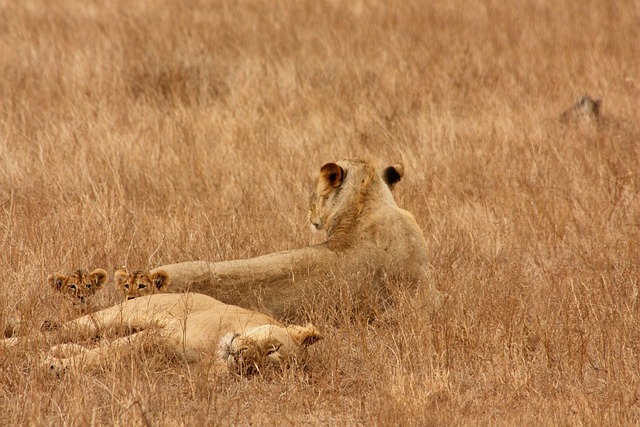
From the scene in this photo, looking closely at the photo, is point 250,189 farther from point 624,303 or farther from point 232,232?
point 624,303

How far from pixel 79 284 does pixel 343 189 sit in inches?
67.6

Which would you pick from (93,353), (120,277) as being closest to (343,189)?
(120,277)

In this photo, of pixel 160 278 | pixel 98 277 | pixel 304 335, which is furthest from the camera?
pixel 98 277

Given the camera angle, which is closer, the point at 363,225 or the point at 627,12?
the point at 363,225

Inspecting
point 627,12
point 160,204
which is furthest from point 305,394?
point 627,12

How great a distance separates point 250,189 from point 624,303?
340 centimetres

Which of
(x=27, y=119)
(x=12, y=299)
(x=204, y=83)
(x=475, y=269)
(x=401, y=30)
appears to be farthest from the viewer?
(x=401, y=30)

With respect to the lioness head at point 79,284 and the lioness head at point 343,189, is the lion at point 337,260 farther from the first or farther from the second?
the lioness head at point 79,284

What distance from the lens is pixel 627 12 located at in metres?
14.8

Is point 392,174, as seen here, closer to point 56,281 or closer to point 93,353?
point 56,281

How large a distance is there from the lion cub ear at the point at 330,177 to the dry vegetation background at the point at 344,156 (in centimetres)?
71

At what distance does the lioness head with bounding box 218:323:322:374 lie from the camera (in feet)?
15.3

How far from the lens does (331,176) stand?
6312 mm

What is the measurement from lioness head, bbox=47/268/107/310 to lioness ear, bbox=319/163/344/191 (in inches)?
57.3
